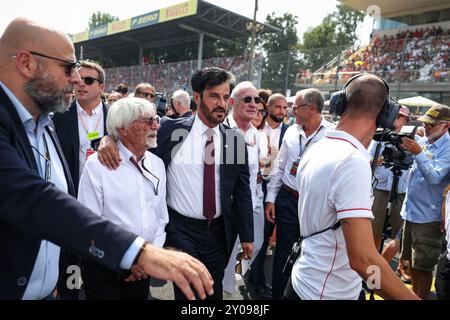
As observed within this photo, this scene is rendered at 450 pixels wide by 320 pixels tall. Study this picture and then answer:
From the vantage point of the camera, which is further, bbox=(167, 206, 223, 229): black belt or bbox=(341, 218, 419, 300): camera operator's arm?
bbox=(167, 206, 223, 229): black belt

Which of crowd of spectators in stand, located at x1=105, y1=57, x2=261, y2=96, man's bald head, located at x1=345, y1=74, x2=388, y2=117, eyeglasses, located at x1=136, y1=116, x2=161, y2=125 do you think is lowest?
eyeglasses, located at x1=136, y1=116, x2=161, y2=125

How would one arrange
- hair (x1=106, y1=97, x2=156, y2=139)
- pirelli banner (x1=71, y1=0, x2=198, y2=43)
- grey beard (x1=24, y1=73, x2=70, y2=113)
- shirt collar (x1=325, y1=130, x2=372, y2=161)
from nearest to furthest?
grey beard (x1=24, y1=73, x2=70, y2=113), shirt collar (x1=325, y1=130, x2=372, y2=161), hair (x1=106, y1=97, x2=156, y2=139), pirelli banner (x1=71, y1=0, x2=198, y2=43)

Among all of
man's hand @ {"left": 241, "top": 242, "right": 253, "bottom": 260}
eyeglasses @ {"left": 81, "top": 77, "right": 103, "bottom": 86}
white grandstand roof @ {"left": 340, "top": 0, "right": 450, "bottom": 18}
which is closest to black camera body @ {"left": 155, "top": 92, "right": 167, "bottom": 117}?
eyeglasses @ {"left": 81, "top": 77, "right": 103, "bottom": 86}

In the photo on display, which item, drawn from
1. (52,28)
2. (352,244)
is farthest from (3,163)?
(352,244)

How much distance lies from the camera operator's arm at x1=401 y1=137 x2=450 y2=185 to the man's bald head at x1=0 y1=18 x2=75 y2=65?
124 inches

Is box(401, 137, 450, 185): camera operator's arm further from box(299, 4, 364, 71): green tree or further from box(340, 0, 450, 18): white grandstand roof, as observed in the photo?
box(299, 4, 364, 71): green tree

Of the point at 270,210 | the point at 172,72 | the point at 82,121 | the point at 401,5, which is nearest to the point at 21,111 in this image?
the point at 82,121

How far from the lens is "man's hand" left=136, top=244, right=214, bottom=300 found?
1.12 metres

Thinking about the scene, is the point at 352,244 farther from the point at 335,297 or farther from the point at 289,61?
the point at 289,61

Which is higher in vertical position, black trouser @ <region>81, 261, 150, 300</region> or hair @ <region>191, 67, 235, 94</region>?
hair @ <region>191, 67, 235, 94</region>

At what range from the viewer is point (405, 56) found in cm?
1816

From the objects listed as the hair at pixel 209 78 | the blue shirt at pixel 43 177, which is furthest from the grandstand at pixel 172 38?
the blue shirt at pixel 43 177

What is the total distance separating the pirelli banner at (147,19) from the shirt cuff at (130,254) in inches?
968

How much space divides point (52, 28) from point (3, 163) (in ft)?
2.49
